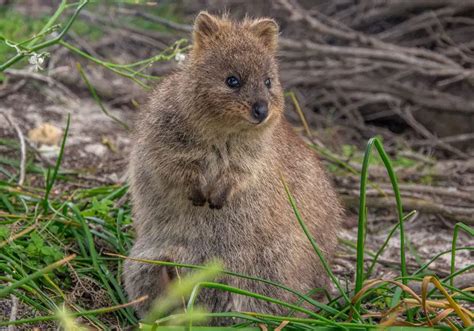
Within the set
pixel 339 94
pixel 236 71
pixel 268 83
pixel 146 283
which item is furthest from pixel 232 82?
pixel 339 94

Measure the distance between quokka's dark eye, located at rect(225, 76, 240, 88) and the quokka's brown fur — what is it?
0.07 ft

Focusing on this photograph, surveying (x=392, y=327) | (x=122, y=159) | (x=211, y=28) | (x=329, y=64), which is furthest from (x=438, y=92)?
(x=392, y=327)

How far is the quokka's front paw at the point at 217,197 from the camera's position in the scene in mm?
3953

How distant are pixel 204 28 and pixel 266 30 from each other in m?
0.36

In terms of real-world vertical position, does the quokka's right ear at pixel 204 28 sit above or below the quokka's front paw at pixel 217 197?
above

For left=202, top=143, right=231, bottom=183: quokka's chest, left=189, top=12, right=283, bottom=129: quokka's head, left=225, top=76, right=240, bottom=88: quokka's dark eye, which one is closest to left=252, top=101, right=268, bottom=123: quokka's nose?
left=189, top=12, right=283, bottom=129: quokka's head

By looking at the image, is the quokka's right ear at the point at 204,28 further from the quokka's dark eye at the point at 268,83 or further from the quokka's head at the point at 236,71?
the quokka's dark eye at the point at 268,83

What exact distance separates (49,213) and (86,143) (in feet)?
6.47

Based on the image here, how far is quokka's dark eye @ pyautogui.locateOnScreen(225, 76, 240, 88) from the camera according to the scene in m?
3.91

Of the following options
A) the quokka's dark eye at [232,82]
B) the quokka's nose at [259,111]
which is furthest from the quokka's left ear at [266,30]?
the quokka's nose at [259,111]

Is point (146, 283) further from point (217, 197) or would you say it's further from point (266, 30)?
point (266, 30)

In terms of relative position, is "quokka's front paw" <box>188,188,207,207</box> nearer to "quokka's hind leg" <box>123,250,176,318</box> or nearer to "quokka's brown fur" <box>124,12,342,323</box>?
"quokka's brown fur" <box>124,12,342,323</box>

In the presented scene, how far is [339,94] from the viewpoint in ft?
→ 26.9

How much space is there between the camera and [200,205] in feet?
13.1
